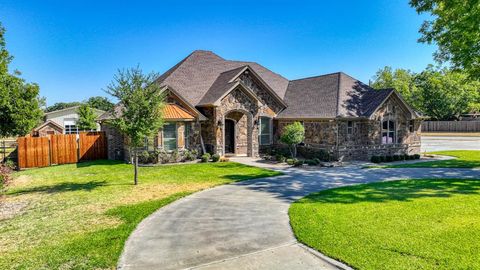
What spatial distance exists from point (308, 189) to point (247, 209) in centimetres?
380

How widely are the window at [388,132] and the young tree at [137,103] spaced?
53.4 feet

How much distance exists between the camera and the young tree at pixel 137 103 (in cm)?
1334

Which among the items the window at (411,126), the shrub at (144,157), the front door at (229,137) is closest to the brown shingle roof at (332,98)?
the window at (411,126)

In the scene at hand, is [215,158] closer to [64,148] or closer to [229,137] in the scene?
[229,137]

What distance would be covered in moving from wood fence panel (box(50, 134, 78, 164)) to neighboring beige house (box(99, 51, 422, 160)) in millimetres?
2401

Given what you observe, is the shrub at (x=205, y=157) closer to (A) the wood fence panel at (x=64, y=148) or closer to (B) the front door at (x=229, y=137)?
(B) the front door at (x=229, y=137)

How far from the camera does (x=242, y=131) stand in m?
23.3

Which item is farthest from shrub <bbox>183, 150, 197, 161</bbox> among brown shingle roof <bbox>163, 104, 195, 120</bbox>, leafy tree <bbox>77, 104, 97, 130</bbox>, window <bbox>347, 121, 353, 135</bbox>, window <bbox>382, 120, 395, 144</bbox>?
leafy tree <bbox>77, 104, 97, 130</bbox>

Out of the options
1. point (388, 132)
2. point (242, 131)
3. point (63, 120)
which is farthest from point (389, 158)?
point (63, 120)

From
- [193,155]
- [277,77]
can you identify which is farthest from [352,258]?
[277,77]

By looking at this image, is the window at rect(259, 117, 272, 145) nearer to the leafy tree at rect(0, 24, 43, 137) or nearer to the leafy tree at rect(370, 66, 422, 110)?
the leafy tree at rect(0, 24, 43, 137)

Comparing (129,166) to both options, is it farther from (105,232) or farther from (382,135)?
(382,135)

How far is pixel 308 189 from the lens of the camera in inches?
499

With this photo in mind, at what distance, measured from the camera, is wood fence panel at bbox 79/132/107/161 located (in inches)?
888
